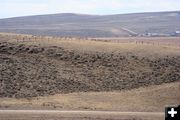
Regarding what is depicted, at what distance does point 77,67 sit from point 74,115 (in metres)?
21.7

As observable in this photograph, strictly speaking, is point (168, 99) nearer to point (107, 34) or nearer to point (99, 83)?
point (99, 83)

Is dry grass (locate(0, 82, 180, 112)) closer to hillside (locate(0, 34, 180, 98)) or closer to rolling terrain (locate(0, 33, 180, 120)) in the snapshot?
rolling terrain (locate(0, 33, 180, 120))

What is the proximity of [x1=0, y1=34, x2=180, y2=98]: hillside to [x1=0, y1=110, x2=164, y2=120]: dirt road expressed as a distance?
34.9 ft

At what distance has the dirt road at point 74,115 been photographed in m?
29.2

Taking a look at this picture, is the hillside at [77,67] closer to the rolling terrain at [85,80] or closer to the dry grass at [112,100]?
the rolling terrain at [85,80]

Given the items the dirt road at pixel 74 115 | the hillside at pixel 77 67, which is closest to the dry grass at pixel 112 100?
the hillside at pixel 77 67

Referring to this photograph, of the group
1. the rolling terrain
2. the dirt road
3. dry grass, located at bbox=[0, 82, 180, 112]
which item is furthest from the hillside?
the dirt road

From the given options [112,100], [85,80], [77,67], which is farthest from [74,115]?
[77,67]

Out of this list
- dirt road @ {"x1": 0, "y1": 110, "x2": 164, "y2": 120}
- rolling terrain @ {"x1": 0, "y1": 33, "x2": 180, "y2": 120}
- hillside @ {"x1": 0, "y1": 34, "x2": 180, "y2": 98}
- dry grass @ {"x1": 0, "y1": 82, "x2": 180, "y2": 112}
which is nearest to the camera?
dirt road @ {"x1": 0, "y1": 110, "x2": 164, "y2": 120}

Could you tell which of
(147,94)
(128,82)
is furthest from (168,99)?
(128,82)

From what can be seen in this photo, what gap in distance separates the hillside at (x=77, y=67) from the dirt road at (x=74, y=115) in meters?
10.6

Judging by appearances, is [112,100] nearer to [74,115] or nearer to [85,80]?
[85,80]

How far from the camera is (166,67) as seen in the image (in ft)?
174

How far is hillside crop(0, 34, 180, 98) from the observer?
Answer: 46.0m
